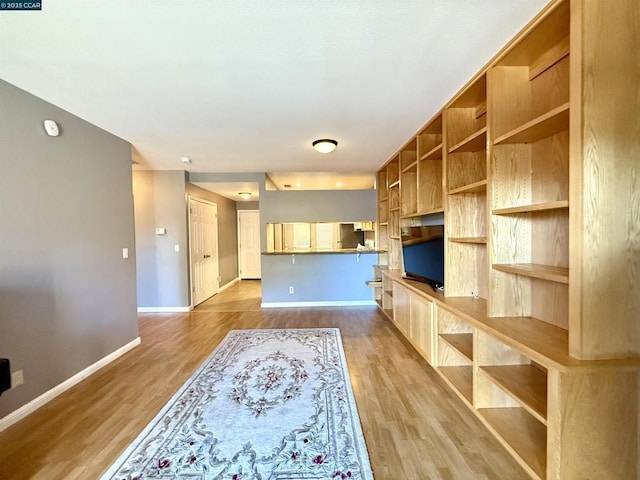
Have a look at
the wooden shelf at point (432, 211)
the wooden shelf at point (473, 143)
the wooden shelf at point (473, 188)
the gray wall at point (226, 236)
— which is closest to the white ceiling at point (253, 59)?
the wooden shelf at point (473, 143)

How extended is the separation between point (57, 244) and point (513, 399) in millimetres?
3697

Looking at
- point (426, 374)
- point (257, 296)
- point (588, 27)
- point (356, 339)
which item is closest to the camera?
point (588, 27)

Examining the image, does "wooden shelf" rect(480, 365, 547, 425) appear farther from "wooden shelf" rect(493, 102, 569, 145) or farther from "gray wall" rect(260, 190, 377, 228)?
"gray wall" rect(260, 190, 377, 228)

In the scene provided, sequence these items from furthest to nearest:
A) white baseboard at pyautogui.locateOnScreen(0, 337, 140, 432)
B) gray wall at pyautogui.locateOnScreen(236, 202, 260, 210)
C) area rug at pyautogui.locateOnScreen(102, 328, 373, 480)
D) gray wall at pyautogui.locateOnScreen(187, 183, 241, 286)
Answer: gray wall at pyautogui.locateOnScreen(236, 202, 260, 210), gray wall at pyautogui.locateOnScreen(187, 183, 241, 286), white baseboard at pyautogui.locateOnScreen(0, 337, 140, 432), area rug at pyautogui.locateOnScreen(102, 328, 373, 480)

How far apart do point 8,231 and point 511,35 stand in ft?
12.0

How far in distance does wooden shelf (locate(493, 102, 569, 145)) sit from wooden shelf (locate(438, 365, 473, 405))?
1820mm

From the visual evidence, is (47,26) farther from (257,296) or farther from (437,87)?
(257,296)

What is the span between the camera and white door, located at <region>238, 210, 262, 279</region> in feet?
26.8

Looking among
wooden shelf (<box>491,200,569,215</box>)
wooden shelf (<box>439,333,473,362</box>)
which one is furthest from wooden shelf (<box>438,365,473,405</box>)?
wooden shelf (<box>491,200,569,215</box>)

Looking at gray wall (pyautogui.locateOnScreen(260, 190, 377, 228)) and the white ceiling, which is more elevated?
the white ceiling

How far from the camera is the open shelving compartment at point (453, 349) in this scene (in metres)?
2.29

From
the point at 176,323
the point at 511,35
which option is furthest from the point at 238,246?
the point at 511,35

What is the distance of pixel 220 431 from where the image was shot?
6.21 feet

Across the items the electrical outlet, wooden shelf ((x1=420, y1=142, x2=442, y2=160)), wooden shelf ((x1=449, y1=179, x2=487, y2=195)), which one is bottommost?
the electrical outlet
